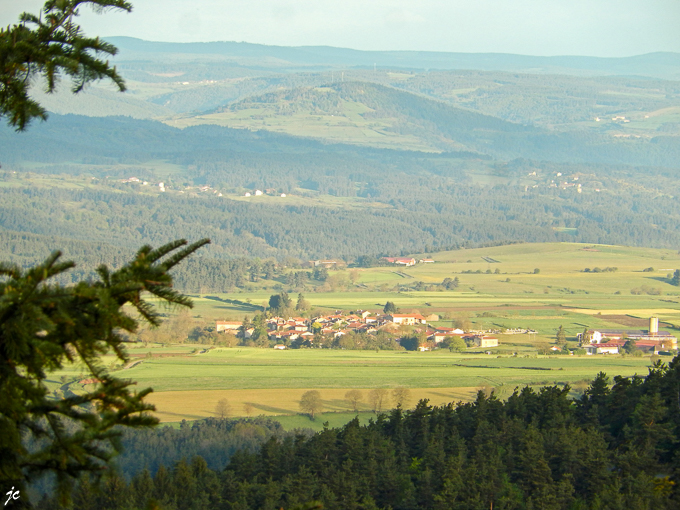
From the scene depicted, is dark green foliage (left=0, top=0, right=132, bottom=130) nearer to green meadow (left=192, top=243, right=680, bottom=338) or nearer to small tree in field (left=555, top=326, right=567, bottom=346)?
small tree in field (left=555, top=326, right=567, bottom=346)

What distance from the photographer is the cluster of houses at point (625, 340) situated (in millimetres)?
55094

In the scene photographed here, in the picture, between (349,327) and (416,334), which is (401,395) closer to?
(416,334)

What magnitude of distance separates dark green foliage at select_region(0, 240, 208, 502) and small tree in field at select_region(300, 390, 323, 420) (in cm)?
3343

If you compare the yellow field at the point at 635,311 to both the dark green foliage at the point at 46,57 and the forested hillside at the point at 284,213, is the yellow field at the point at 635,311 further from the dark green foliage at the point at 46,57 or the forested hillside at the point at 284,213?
the dark green foliage at the point at 46,57

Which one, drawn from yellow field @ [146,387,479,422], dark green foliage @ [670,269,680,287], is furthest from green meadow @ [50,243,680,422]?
dark green foliage @ [670,269,680,287]

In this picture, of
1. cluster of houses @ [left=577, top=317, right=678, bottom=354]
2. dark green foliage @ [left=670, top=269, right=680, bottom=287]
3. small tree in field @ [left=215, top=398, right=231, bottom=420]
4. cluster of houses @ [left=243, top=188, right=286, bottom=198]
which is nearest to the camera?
small tree in field @ [left=215, top=398, right=231, bottom=420]

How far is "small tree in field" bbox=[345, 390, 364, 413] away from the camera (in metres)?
40.2

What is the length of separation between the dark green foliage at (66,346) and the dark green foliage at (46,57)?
1557mm

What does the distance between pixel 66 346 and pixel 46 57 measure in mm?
2006

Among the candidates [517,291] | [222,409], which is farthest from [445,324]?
[222,409]

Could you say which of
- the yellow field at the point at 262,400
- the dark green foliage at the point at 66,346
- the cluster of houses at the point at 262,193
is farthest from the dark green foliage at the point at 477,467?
the cluster of houses at the point at 262,193

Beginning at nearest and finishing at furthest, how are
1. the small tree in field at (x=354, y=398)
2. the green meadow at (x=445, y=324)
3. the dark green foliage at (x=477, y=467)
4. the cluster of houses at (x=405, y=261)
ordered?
the dark green foliage at (x=477, y=467), the small tree in field at (x=354, y=398), the green meadow at (x=445, y=324), the cluster of houses at (x=405, y=261)

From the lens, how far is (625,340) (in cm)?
5662

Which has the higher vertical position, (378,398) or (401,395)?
(401,395)
